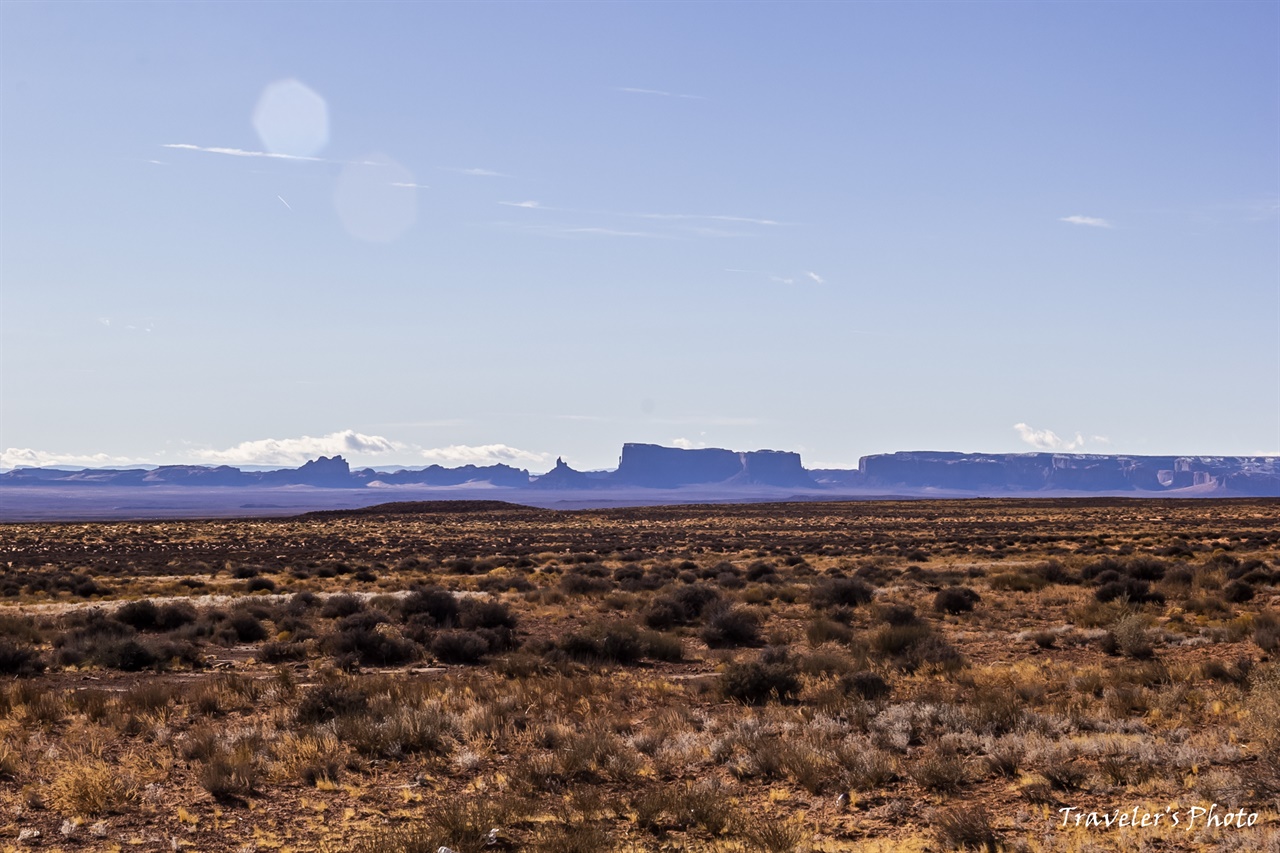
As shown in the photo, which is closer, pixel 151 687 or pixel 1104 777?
pixel 1104 777

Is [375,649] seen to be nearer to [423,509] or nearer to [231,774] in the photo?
[231,774]

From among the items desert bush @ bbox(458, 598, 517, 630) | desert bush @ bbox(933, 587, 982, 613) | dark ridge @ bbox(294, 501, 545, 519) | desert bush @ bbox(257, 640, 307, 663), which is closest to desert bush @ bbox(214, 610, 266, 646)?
desert bush @ bbox(257, 640, 307, 663)

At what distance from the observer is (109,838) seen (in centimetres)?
828

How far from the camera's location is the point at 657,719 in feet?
39.8

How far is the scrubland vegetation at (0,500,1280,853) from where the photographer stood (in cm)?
822

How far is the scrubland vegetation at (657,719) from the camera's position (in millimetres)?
8219

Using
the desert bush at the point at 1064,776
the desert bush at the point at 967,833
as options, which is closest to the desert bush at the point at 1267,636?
the desert bush at the point at 1064,776

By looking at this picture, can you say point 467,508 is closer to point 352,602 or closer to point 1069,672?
point 352,602

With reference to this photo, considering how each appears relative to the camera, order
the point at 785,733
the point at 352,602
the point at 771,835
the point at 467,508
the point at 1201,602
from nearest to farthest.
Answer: the point at 771,835, the point at 785,733, the point at 1201,602, the point at 352,602, the point at 467,508

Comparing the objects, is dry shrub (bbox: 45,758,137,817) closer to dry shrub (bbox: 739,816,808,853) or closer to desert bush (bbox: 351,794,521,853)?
desert bush (bbox: 351,794,521,853)

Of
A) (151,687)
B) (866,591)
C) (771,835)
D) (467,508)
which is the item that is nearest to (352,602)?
(151,687)

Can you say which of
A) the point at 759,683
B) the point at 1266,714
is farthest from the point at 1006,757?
the point at 759,683

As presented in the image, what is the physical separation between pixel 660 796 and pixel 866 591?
726 inches

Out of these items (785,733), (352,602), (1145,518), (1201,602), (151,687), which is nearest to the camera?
(785,733)
